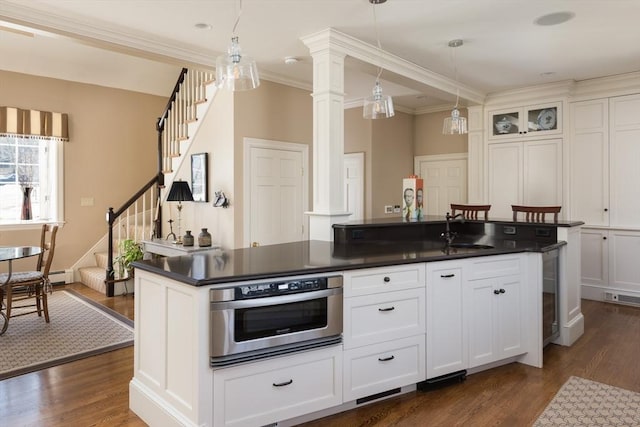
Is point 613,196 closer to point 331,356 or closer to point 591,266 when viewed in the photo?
point 591,266

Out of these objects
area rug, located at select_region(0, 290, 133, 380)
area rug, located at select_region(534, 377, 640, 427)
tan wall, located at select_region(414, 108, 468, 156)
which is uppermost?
tan wall, located at select_region(414, 108, 468, 156)

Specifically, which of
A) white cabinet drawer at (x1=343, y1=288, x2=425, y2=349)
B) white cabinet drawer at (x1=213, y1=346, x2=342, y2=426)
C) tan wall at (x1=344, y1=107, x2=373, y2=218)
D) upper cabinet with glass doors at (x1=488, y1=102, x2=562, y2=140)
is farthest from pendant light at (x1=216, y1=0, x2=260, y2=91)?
upper cabinet with glass doors at (x1=488, y1=102, x2=562, y2=140)

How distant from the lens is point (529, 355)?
3297mm

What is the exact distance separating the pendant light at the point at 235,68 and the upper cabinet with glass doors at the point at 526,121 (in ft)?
15.6

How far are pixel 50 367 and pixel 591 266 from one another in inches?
235

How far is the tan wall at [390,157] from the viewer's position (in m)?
6.86

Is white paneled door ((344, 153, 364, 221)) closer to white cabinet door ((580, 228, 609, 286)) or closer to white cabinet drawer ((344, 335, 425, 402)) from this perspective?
white cabinet door ((580, 228, 609, 286))

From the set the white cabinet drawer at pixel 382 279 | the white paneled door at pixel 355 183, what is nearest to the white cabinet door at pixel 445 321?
the white cabinet drawer at pixel 382 279

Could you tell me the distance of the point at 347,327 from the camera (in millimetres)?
2502

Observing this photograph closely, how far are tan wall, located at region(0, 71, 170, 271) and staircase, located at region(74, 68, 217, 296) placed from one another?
13.3 inches

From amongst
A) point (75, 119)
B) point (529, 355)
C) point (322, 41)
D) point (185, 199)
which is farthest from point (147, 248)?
point (529, 355)

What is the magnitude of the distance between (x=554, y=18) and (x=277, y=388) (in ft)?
11.4

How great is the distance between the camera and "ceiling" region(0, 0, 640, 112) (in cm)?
321

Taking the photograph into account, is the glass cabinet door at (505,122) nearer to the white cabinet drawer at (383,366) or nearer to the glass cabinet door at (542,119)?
the glass cabinet door at (542,119)
